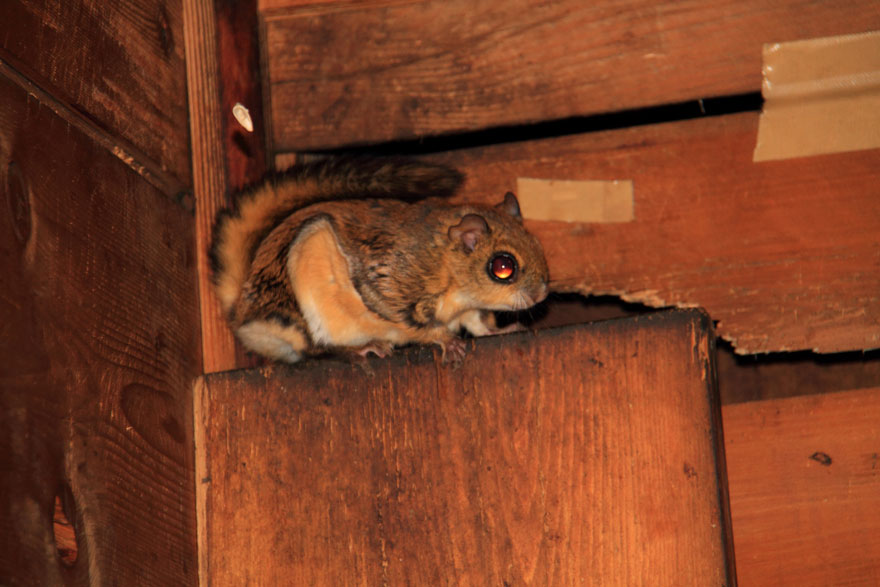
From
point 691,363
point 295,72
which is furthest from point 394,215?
point 691,363

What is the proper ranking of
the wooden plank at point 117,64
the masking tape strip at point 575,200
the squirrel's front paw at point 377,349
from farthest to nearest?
the masking tape strip at point 575,200
the squirrel's front paw at point 377,349
the wooden plank at point 117,64

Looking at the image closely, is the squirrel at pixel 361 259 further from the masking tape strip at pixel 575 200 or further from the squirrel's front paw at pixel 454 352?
the squirrel's front paw at pixel 454 352

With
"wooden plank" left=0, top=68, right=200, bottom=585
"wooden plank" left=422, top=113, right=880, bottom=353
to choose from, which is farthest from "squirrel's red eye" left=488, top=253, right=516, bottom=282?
"wooden plank" left=0, top=68, right=200, bottom=585

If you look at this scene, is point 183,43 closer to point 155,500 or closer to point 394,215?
point 394,215

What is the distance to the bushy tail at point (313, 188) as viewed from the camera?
2082mm

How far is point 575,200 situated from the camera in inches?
85.3

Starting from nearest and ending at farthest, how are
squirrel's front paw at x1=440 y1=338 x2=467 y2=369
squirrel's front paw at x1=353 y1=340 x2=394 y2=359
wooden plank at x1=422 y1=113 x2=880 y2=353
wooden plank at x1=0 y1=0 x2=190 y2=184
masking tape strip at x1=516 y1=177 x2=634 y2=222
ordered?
1. wooden plank at x1=0 y1=0 x2=190 y2=184
2. squirrel's front paw at x1=440 y1=338 x2=467 y2=369
3. squirrel's front paw at x1=353 y1=340 x2=394 y2=359
4. wooden plank at x1=422 y1=113 x2=880 y2=353
5. masking tape strip at x1=516 y1=177 x2=634 y2=222

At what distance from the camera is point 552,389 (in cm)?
167

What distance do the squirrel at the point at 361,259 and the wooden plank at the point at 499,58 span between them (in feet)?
0.48

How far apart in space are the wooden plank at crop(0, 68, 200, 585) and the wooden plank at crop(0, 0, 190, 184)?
0.21 feet

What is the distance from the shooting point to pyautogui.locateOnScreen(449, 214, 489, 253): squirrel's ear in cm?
208

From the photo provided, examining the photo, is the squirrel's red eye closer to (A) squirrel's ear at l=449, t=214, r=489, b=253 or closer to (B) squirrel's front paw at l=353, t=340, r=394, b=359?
(A) squirrel's ear at l=449, t=214, r=489, b=253

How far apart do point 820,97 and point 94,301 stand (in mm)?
1548

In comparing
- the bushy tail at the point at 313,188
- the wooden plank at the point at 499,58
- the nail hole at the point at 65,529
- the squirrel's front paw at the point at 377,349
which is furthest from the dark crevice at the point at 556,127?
the nail hole at the point at 65,529
